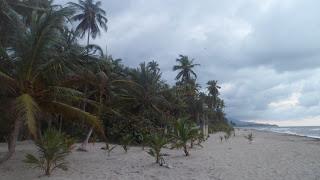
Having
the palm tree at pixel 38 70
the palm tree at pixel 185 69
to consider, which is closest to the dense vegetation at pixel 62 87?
the palm tree at pixel 38 70

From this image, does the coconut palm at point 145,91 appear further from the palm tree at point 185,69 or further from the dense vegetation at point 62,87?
the palm tree at point 185,69

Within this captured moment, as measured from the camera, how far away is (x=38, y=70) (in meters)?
13.6

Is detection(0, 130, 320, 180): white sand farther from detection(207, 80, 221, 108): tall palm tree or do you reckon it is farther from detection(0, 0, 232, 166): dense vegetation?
detection(207, 80, 221, 108): tall palm tree

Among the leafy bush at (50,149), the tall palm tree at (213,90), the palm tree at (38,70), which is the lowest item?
the leafy bush at (50,149)

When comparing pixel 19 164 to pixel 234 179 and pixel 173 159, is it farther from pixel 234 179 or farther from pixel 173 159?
pixel 234 179

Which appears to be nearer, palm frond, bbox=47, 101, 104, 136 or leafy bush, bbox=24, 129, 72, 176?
leafy bush, bbox=24, 129, 72, 176

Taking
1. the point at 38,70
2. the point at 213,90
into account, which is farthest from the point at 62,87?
the point at 213,90

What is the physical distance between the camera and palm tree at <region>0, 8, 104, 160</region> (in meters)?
13.1

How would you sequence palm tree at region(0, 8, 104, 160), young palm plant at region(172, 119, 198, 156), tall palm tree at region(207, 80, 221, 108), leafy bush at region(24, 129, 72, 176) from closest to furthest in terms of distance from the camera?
leafy bush at region(24, 129, 72, 176) < palm tree at region(0, 8, 104, 160) < young palm plant at region(172, 119, 198, 156) < tall palm tree at region(207, 80, 221, 108)

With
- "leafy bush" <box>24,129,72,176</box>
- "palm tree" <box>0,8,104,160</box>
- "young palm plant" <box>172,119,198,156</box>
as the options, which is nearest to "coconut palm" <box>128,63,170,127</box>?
"young palm plant" <box>172,119,198,156</box>

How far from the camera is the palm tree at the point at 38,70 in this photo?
1312cm

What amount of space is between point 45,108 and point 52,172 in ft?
7.82

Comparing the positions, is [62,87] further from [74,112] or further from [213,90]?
[213,90]

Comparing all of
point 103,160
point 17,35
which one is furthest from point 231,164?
point 17,35
